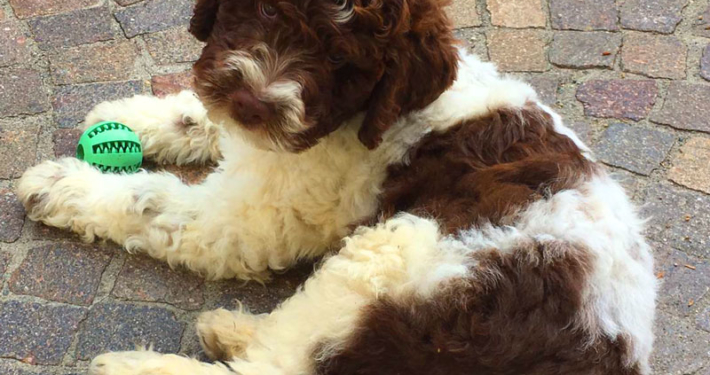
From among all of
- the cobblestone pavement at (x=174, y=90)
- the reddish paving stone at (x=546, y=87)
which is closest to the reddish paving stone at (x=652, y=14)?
the cobblestone pavement at (x=174, y=90)

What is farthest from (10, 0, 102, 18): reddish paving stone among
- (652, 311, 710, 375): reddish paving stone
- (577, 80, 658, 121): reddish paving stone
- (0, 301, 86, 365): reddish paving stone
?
(652, 311, 710, 375): reddish paving stone

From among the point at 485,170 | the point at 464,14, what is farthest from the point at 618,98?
the point at 485,170

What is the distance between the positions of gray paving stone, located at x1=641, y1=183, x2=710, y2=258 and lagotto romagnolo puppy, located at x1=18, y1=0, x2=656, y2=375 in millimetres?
1264

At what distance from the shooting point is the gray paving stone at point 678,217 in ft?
14.0

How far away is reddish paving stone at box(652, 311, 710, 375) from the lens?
3722mm

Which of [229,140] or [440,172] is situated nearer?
[440,172]

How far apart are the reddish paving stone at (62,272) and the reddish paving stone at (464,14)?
9.79 feet

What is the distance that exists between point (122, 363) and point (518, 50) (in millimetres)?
3447

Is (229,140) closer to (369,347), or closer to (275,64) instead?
(275,64)

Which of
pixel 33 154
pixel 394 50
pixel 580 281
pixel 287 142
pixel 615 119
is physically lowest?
pixel 615 119

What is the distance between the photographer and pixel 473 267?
2777 mm

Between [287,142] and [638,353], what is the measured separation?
4.92 feet

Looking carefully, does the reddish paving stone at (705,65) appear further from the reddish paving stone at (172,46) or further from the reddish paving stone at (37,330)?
the reddish paving stone at (37,330)

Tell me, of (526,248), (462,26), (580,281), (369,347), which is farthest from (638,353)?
(462,26)
